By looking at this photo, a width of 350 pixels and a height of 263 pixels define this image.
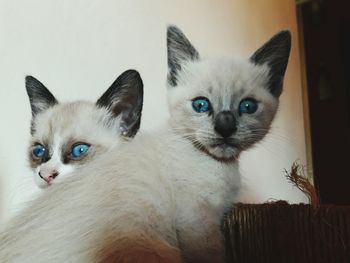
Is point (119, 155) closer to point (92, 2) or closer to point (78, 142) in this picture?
point (78, 142)

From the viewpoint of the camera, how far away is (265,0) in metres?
1.36

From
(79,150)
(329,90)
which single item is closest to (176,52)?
(79,150)

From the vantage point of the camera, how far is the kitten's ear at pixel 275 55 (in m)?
0.78

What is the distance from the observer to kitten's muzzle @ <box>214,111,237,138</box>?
68cm

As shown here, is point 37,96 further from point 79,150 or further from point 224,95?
point 224,95

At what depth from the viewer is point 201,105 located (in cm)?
73

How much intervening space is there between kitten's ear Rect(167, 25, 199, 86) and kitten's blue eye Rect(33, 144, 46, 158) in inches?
10.4

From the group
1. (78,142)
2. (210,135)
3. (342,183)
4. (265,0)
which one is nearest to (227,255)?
(210,135)

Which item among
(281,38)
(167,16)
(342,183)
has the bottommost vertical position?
(342,183)

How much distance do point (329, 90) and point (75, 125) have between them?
167 centimetres

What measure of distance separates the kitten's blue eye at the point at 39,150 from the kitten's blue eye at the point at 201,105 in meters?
0.27

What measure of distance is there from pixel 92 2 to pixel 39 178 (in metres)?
0.40

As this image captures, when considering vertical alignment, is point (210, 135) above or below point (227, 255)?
above

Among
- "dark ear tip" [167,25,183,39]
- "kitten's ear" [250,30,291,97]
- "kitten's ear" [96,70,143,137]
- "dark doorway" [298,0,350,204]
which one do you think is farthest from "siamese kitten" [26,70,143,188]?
"dark doorway" [298,0,350,204]
